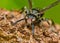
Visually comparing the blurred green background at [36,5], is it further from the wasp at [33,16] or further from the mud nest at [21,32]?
the wasp at [33,16]

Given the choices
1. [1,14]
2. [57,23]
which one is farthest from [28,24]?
[57,23]

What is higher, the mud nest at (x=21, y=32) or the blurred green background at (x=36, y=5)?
the blurred green background at (x=36, y=5)

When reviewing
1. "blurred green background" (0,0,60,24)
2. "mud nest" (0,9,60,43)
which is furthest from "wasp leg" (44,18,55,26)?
"blurred green background" (0,0,60,24)

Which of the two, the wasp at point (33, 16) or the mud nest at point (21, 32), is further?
the wasp at point (33, 16)

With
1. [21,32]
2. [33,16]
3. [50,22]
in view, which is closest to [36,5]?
[50,22]

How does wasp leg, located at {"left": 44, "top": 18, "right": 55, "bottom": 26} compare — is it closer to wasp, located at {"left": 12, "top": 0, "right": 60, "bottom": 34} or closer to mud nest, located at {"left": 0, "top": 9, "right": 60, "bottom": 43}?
mud nest, located at {"left": 0, "top": 9, "right": 60, "bottom": 43}

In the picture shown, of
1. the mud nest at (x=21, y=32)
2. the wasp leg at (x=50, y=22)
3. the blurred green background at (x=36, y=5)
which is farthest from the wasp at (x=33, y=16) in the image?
the blurred green background at (x=36, y=5)

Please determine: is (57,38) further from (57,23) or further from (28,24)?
(57,23)

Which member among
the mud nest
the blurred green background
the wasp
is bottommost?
the mud nest

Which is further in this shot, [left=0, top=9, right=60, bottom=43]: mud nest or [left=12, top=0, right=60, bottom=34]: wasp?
[left=12, top=0, right=60, bottom=34]: wasp
